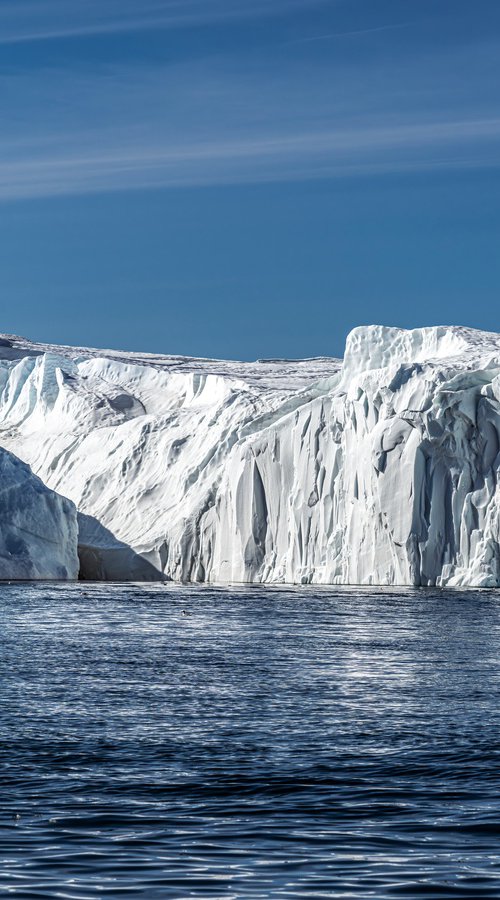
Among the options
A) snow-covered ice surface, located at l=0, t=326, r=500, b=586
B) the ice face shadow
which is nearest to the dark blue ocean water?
snow-covered ice surface, located at l=0, t=326, r=500, b=586

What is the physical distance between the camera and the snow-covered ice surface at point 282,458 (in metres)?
54.1

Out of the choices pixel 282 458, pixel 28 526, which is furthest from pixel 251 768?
pixel 28 526

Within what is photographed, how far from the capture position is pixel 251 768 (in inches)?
563

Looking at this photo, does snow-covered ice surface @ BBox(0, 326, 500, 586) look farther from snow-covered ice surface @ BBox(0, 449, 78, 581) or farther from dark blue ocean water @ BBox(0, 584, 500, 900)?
dark blue ocean water @ BBox(0, 584, 500, 900)

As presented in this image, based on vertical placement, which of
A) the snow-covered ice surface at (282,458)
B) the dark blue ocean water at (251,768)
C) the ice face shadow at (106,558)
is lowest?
the dark blue ocean water at (251,768)

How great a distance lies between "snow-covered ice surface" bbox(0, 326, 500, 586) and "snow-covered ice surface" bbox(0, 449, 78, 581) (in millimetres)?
5541

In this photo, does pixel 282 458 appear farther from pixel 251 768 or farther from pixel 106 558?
pixel 251 768

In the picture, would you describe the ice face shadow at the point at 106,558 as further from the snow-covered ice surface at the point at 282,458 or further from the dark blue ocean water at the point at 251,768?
the dark blue ocean water at the point at 251,768

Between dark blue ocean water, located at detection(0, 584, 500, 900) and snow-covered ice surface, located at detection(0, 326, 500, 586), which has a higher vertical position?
snow-covered ice surface, located at detection(0, 326, 500, 586)

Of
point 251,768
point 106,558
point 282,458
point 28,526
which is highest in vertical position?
point 282,458

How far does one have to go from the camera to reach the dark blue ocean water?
1002cm

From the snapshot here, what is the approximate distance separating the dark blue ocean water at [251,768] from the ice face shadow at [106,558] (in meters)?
41.9

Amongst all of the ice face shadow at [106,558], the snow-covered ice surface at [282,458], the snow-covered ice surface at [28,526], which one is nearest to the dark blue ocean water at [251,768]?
the snow-covered ice surface at [282,458]

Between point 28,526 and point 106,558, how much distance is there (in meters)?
7.56
